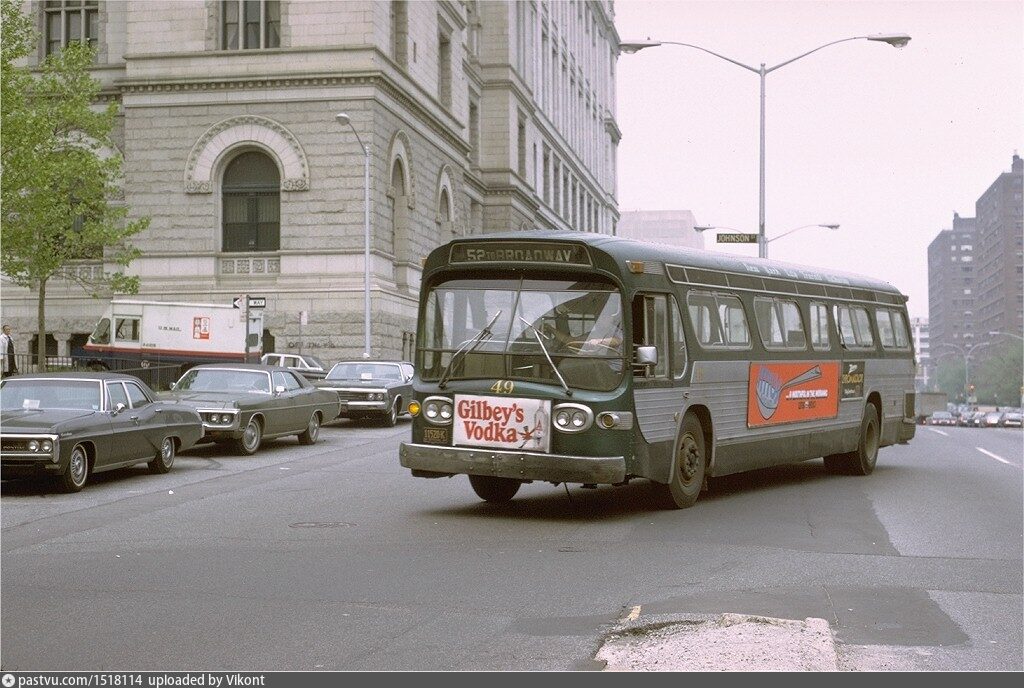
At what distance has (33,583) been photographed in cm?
925


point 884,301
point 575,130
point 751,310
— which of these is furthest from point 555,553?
point 575,130

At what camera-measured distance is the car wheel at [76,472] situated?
15.3 metres

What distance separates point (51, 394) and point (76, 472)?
137 cm

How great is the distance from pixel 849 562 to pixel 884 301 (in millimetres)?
10831

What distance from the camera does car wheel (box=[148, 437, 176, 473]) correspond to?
1777 centimetres

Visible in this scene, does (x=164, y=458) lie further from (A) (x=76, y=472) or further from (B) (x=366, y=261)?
(B) (x=366, y=261)

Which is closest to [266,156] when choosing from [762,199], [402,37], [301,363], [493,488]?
[402,37]

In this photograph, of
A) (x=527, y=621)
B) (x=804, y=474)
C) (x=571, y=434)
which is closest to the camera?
(x=527, y=621)

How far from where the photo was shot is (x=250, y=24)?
45.9m

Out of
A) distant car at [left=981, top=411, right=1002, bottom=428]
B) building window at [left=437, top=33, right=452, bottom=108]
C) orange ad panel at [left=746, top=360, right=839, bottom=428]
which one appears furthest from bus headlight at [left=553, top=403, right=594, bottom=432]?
distant car at [left=981, top=411, right=1002, bottom=428]

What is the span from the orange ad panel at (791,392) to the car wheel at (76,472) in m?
7.76

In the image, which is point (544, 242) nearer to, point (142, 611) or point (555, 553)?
point (555, 553)

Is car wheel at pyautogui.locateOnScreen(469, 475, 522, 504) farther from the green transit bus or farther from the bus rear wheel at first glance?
the bus rear wheel

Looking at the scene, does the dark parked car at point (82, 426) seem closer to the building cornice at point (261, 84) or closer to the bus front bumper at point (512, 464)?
the bus front bumper at point (512, 464)
